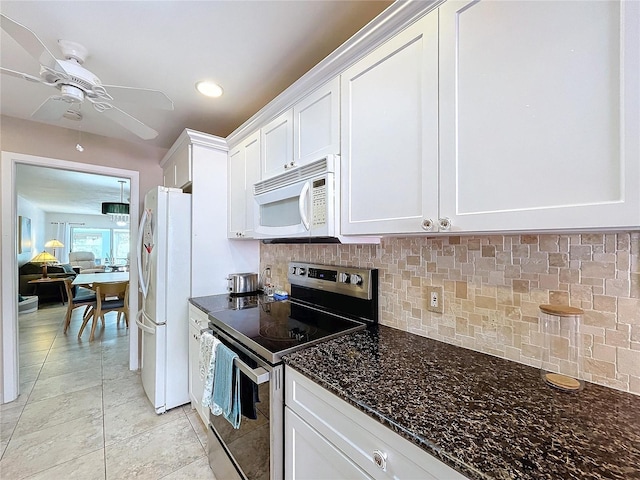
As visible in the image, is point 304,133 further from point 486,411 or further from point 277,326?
point 486,411

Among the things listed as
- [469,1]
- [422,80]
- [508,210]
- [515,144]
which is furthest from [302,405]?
[469,1]

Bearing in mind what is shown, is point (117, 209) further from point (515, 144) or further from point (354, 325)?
point (515, 144)

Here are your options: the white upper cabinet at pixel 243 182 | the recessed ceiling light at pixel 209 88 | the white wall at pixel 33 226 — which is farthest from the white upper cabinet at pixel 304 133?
the white wall at pixel 33 226

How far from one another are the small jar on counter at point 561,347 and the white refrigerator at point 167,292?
2.25 m

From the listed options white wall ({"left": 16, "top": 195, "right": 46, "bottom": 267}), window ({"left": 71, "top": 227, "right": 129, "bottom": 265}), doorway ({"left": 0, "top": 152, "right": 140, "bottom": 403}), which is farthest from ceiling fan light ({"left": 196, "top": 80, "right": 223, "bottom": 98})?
window ({"left": 71, "top": 227, "right": 129, "bottom": 265})

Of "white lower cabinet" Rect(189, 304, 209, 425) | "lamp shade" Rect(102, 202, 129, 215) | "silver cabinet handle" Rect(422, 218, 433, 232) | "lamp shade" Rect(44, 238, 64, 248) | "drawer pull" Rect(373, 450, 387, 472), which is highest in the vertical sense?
"lamp shade" Rect(102, 202, 129, 215)

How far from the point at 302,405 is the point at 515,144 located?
1.11 metres

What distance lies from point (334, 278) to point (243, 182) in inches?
42.0

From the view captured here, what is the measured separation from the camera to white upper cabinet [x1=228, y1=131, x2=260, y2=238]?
6.70ft

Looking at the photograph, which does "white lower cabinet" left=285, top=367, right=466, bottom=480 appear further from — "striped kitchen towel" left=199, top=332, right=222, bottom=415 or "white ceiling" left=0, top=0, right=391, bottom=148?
"white ceiling" left=0, top=0, right=391, bottom=148

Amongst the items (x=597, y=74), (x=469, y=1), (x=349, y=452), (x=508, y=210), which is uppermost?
(x=469, y=1)

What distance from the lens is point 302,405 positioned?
1.04 metres

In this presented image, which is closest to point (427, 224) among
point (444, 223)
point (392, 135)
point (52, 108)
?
point (444, 223)

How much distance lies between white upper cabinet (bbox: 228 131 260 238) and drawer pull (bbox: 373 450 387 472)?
159 centimetres
